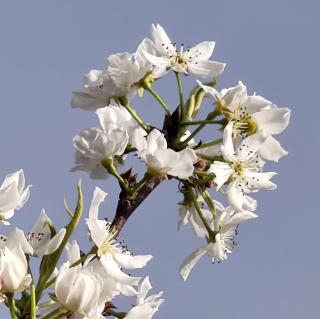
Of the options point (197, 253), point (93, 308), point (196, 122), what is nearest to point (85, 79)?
point (196, 122)

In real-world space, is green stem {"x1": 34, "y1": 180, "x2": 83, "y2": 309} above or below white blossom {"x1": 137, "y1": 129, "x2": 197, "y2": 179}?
below

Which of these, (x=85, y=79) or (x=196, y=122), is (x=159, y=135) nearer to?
(x=196, y=122)

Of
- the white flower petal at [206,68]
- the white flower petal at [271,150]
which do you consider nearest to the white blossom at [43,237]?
the white flower petal at [271,150]

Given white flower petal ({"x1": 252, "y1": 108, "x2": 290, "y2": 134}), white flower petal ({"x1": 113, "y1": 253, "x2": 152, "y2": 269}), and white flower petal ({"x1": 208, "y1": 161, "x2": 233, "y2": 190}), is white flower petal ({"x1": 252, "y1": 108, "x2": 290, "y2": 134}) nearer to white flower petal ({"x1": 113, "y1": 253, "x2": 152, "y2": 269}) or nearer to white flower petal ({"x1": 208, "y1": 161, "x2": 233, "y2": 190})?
white flower petal ({"x1": 208, "y1": 161, "x2": 233, "y2": 190})

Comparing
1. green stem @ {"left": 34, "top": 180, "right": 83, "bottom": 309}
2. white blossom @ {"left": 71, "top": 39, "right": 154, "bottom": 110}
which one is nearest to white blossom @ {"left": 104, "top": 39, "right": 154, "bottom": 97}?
white blossom @ {"left": 71, "top": 39, "right": 154, "bottom": 110}

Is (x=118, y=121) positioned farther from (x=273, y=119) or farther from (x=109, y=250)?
(x=273, y=119)

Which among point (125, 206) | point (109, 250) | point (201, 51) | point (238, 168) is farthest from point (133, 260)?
point (201, 51)
